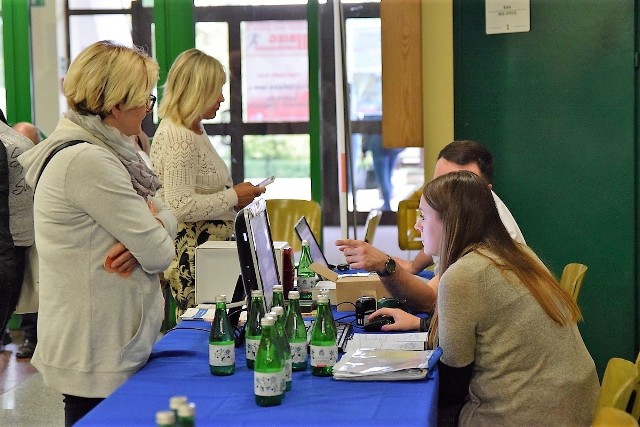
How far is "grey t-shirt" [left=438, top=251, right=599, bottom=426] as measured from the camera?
2.48 metres

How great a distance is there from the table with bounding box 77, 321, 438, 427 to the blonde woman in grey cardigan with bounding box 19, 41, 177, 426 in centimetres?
13

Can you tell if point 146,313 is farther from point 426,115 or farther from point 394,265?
point 426,115

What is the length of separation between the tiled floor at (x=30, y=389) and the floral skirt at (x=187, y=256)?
0.97 meters

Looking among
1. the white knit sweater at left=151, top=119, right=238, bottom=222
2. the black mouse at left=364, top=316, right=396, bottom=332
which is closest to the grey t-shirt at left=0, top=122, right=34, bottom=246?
the white knit sweater at left=151, top=119, right=238, bottom=222

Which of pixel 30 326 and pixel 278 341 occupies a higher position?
pixel 278 341

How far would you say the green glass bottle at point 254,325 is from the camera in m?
2.54

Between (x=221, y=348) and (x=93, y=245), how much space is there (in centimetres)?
43

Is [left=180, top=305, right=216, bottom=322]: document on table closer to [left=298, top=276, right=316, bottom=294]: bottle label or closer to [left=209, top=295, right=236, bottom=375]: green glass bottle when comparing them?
[left=298, top=276, right=316, bottom=294]: bottle label

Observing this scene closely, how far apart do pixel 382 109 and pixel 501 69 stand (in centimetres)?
73

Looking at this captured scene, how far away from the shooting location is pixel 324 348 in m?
2.45

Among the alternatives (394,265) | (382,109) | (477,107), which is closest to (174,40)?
(382,109)

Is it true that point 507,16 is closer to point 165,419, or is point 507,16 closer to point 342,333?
point 342,333

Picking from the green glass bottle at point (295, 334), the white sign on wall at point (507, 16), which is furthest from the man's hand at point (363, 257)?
the white sign on wall at point (507, 16)

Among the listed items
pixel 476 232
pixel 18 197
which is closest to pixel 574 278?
pixel 476 232
